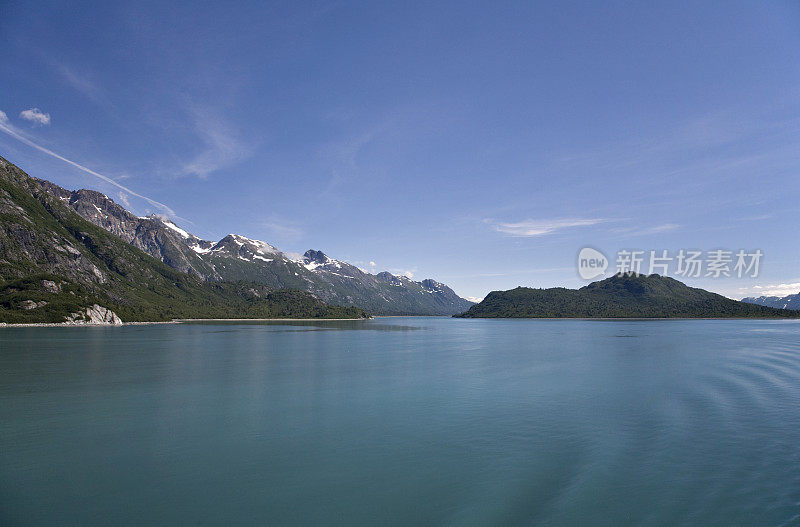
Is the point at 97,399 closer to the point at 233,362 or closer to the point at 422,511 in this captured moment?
the point at 233,362

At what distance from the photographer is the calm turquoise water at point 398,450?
18422 millimetres

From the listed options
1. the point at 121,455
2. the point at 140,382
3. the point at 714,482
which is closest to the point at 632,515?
the point at 714,482

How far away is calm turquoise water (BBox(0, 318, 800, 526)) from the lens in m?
18.4

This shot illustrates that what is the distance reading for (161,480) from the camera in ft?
70.7

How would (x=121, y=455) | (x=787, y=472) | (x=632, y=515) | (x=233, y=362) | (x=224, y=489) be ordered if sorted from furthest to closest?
(x=233, y=362) < (x=121, y=455) < (x=787, y=472) < (x=224, y=489) < (x=632, y=515)

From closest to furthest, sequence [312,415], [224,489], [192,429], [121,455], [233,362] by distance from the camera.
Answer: [224,489] → [121,455] → [192,429] → [312,415] → [233,362]

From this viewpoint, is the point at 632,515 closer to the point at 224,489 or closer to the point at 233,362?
the point at 224,489

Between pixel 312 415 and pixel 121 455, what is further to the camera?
pixel 312 415

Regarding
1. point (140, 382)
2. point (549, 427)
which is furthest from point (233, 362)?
point (549, 427)

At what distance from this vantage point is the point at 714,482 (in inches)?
832

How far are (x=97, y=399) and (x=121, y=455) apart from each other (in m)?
20.1

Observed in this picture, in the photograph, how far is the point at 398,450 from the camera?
26.7m

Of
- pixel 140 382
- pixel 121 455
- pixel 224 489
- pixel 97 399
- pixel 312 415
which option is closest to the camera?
pixel 224 489

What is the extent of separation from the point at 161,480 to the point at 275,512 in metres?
7.96
